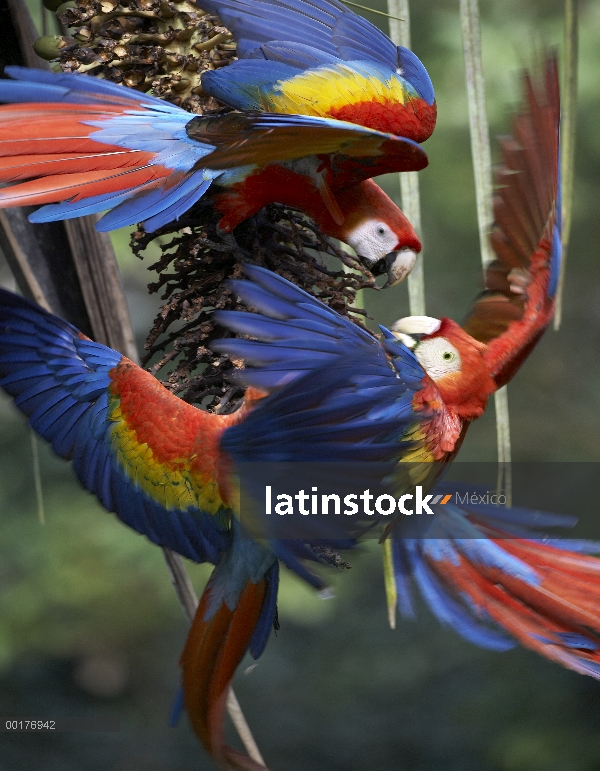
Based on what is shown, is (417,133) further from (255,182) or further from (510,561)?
(510,561)

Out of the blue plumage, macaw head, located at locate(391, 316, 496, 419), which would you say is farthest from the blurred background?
macaw head, located at locate(391, 316, 496, 419)

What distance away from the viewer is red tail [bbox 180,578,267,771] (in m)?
0.61

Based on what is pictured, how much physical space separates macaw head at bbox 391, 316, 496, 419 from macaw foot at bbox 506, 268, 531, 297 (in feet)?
0.28

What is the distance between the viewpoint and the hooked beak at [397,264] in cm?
76

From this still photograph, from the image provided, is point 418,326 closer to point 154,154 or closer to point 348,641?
point 154,154

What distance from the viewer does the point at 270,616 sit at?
626 millimetres

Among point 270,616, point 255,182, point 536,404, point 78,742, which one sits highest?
point 255,182

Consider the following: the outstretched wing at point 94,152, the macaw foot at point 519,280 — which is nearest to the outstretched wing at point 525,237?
the macaw foot at point 519,280

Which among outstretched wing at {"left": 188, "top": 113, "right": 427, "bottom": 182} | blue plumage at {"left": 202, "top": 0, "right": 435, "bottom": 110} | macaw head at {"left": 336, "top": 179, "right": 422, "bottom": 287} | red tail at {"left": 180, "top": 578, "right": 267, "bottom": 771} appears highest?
blue plumage at {"left": 202, "top": 0, "right": 435, "bottom": 110}

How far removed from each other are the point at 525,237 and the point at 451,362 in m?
0.14

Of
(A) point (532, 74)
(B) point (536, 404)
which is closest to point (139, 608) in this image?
(B) point (536, 404)

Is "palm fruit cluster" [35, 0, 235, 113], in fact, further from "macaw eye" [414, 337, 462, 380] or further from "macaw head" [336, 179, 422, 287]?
"macaw eye" [414, 337, 462, 380]

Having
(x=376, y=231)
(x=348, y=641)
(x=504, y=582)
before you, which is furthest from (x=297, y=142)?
(x=348, y=641)

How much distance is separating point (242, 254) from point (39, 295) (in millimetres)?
158
